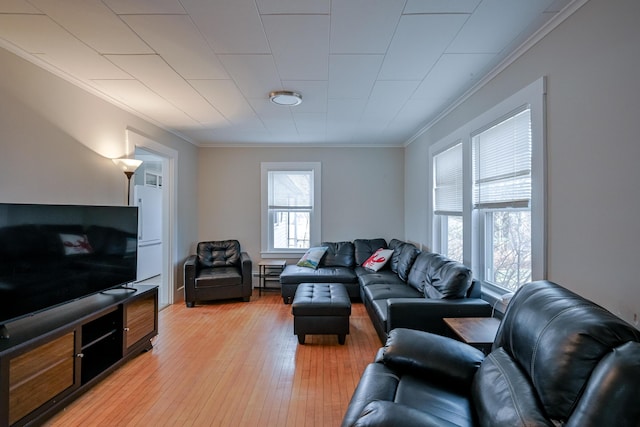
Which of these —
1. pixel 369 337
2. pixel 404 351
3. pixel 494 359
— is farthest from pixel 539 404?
pixel 369 337

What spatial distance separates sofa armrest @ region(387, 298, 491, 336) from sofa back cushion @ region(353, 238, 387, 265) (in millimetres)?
2489

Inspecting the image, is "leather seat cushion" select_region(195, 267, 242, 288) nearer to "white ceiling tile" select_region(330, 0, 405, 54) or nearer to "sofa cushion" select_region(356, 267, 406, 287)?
"sofa cushion" select_region(356, 267, 406, 287)

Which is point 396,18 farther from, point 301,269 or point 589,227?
point 301,269

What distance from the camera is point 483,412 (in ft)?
4.40

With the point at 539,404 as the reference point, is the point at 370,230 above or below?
above

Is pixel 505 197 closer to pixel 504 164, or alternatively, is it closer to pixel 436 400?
pixel 504 164

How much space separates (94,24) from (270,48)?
109cm

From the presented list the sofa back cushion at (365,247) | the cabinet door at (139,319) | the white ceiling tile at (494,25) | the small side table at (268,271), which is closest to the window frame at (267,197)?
the small side table at (268,271)

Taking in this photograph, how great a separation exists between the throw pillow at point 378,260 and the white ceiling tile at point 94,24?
3.76 metres

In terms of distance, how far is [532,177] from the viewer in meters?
2.17

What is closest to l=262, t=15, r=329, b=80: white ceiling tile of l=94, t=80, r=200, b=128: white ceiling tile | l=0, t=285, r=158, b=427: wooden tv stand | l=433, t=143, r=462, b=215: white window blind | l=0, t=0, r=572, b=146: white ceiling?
l=0, t=0, r=572, b=146: white ceiling

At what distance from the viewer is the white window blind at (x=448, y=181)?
3.51 meters

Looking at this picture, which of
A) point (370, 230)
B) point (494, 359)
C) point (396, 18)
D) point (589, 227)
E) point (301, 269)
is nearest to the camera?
point (494, 359)

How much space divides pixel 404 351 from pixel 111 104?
142 inches
